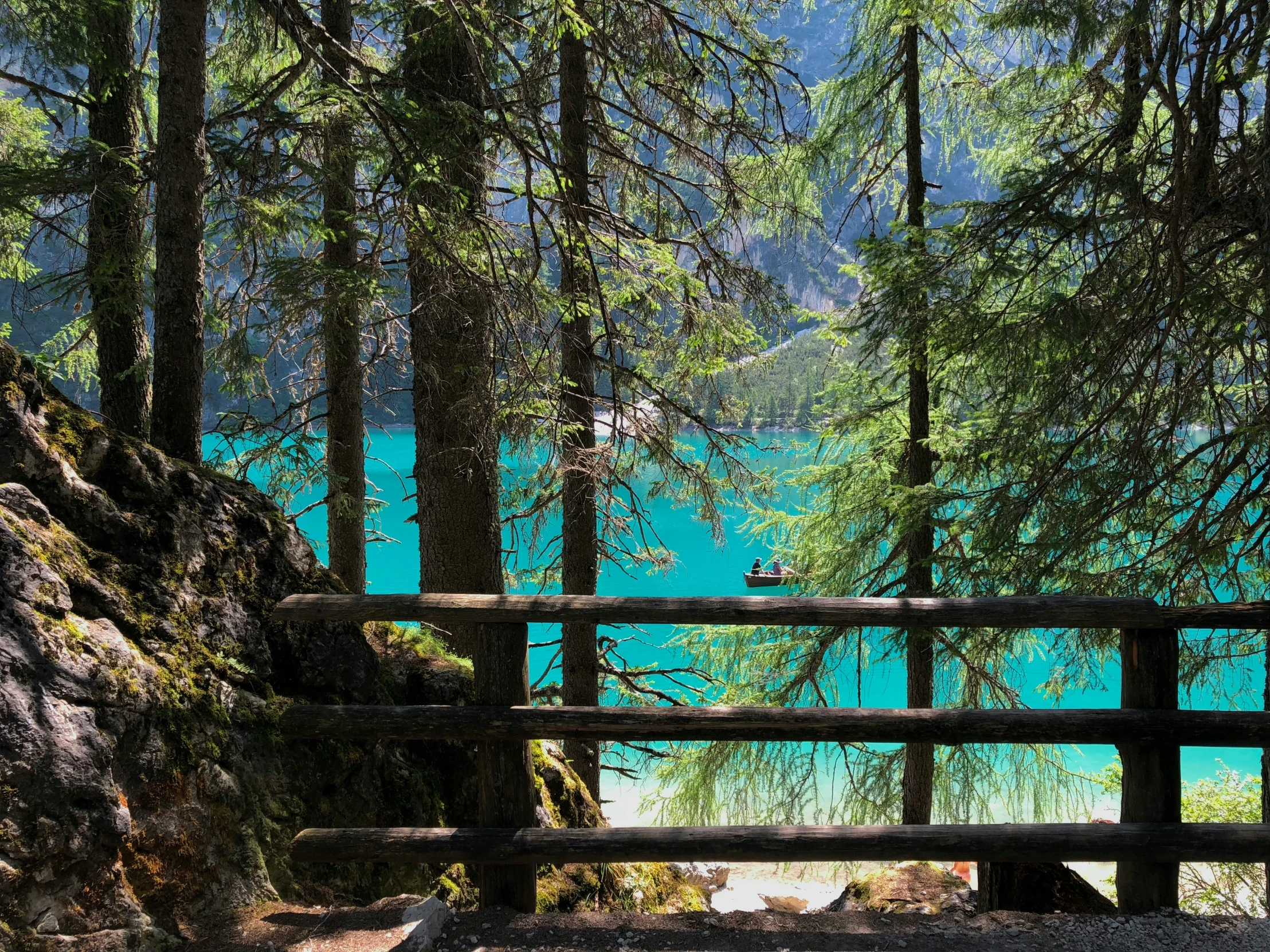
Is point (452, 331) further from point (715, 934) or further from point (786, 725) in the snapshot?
point (715, 934)

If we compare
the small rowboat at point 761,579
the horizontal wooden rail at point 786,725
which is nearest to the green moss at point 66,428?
the horizontal wooden rail at point 786,725

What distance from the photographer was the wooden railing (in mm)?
3260

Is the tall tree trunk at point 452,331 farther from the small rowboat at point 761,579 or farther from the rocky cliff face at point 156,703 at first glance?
the small rowboat at point 761,579

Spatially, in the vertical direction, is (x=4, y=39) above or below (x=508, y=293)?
above

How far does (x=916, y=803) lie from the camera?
9.93m

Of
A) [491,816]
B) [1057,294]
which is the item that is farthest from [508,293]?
[1057,294]

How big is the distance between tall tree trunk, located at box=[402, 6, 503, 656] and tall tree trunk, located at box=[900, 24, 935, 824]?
4.60 m

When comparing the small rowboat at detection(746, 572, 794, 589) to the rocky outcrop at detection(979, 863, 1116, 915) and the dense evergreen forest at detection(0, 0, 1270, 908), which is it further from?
the rocky outcrop at detection(979, 863, 1116, 915)

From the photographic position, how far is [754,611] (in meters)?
3.35

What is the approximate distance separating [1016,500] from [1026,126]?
4.68 m

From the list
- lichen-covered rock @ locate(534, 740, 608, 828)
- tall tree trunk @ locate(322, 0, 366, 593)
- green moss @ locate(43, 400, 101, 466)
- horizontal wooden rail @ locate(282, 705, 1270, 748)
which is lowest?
lichen-covered rock @ locate(534, 740, 608, 828)

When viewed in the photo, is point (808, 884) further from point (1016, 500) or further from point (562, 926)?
point (562, 926)

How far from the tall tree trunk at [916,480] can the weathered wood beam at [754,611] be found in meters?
5.73

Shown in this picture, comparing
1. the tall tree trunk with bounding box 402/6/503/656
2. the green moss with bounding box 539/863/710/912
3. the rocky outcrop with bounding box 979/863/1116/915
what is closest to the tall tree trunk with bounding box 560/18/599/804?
the tall tree trunk with bounding box 402/6/503/656
